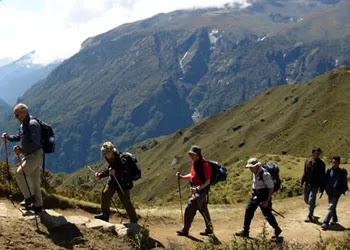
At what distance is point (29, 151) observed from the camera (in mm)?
11680

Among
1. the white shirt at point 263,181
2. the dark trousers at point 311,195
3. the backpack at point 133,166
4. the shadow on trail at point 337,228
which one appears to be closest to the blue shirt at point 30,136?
the backpack at point 133,166

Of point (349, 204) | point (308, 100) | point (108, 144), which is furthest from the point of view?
point (308, 100)

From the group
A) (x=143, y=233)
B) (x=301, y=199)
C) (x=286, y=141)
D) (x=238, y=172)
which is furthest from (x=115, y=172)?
(x=286, y=141)

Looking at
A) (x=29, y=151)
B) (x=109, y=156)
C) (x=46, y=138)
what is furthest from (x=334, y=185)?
(x=29, y=151)

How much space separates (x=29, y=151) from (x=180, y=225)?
7.60m

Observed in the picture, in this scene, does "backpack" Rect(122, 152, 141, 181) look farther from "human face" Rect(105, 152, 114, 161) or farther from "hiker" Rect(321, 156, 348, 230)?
"hiker" Rect(321, 156, 348, 230)

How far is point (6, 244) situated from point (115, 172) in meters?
3.91

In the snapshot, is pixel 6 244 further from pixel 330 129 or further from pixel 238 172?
pixel 330 129

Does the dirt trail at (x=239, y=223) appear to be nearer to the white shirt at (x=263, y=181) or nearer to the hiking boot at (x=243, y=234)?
the hiking boot at (x=243, y=234)

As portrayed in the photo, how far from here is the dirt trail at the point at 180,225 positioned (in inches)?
432

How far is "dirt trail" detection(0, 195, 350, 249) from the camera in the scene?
1096 cm

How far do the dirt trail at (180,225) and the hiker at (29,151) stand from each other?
2.80 feet

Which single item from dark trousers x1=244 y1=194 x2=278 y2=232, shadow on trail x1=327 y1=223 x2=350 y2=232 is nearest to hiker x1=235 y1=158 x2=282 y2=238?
dark trousers x1=244 y1=194 x2=278 y2=232

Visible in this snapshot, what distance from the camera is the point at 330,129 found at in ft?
443
